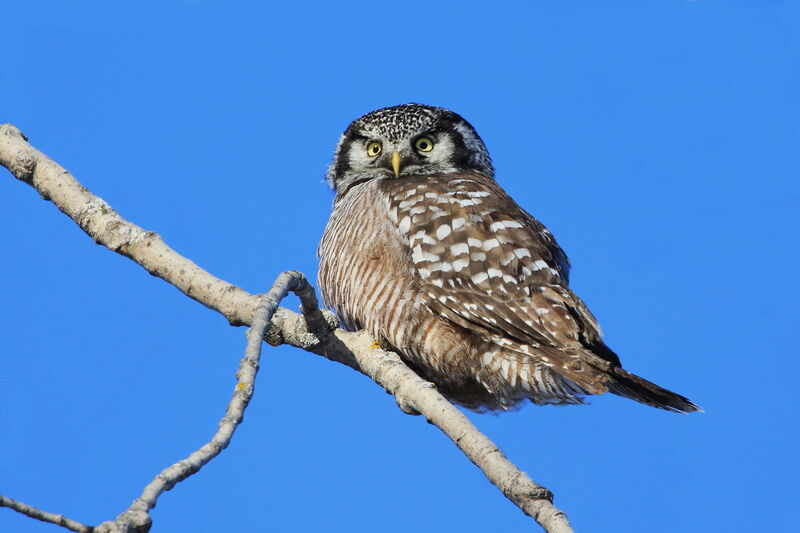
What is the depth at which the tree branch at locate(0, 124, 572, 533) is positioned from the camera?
11.5ft

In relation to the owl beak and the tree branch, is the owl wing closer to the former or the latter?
the owl beak

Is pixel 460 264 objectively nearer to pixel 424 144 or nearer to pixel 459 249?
pixel 459 249

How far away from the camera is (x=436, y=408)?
3.11 meters

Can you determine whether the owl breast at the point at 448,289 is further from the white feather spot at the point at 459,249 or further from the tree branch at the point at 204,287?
the tree branch at the point at 204,287

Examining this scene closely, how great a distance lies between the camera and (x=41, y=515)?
5.47 feet

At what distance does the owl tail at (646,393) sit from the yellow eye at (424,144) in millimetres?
1893

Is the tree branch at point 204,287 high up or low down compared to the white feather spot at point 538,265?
down

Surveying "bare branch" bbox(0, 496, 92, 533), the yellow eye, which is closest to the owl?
the yellow eye

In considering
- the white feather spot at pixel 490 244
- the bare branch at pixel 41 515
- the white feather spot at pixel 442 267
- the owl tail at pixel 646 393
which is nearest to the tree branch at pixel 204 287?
the white feather spot at pixel 442 267

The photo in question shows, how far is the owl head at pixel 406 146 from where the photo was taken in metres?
4.96

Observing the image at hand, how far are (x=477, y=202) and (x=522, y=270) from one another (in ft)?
1.53

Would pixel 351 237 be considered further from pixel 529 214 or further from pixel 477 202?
pixel 529 214

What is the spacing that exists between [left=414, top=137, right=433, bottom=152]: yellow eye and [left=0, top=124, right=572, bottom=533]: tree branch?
1.47 meters

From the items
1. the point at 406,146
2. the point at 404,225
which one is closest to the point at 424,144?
→ the point at 406,146
